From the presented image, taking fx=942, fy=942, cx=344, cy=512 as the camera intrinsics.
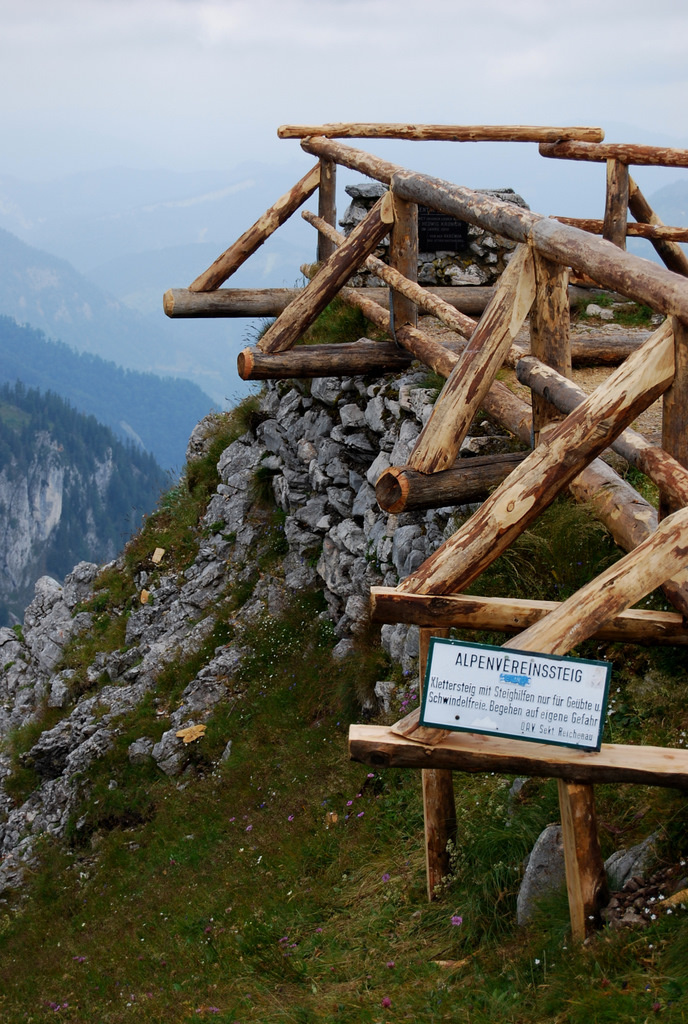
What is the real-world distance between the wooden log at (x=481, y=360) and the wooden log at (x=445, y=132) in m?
4.60

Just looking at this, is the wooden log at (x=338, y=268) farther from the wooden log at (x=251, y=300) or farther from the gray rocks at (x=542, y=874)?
the gray rocks at (x=542, y=874)

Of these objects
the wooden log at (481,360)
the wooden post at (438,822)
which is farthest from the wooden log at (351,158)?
the wooden post at (438,822)

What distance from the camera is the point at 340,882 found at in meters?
5.43

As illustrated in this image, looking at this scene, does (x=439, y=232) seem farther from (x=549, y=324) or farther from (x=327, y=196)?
(x=549, y=324)

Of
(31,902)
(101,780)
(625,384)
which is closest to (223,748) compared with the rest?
(101,780)

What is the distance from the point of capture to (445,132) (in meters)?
9.23

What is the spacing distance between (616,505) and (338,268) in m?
3.10

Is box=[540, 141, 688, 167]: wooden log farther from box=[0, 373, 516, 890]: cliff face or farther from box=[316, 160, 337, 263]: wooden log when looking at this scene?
box=[0, 373, 516, 890]: cliff face

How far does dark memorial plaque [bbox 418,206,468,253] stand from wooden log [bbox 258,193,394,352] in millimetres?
3278

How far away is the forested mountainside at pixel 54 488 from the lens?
441ft

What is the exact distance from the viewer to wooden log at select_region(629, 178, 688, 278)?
366 inches

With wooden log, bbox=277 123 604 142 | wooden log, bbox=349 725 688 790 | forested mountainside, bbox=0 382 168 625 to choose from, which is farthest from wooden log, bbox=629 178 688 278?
forested mountainside, bbox=0 382 168 625

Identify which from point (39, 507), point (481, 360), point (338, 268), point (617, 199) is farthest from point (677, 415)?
point (39, 507)

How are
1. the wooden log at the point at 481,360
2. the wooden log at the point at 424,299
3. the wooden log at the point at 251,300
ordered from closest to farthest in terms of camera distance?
the wooden log at the point at 481,360 < the wooden log at the point at 424,299 < the wooden log at the point at 251,300
